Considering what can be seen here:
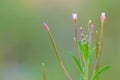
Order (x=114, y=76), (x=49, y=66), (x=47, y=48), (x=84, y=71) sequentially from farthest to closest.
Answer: (x=47, y=48), (x=49, y=66), (x=114, y=76), (x=84, y=71)

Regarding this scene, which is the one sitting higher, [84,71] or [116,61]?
[84,71]

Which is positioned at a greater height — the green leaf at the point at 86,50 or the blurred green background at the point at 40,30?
the green leaf at the point at 86,50

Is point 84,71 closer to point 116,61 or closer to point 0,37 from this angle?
point 116,61

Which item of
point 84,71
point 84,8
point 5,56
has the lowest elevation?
point 5,56

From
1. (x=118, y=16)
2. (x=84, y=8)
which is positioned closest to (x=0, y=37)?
(x=84, y=8)

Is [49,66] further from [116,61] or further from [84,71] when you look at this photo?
[84,71]

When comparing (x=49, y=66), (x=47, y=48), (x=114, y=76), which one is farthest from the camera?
(x=47, y=48)

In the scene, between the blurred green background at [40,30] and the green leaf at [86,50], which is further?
the blurred green background at [40,30]

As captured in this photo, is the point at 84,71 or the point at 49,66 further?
the point at 49,66
